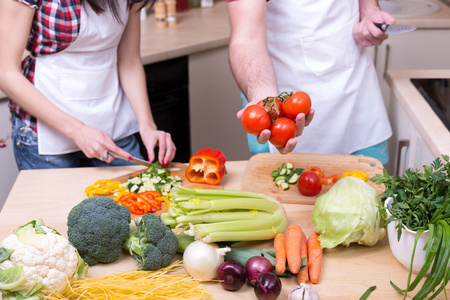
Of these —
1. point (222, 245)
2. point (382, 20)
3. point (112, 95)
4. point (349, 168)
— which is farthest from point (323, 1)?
point (222, 245)

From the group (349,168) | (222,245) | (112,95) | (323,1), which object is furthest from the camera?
(112,95)

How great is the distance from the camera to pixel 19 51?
5.48 ft

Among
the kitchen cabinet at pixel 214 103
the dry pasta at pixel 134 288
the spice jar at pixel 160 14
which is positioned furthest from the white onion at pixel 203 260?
the spice jar at pixel 160 14

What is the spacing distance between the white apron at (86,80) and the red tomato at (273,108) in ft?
2.36

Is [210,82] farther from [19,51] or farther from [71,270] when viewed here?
[71,270]

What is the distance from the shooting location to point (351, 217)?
4.14ft

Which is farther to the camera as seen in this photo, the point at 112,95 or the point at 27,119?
the point at 112,95

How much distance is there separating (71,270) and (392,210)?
2.26 feet

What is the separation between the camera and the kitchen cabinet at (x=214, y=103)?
9.87 ft

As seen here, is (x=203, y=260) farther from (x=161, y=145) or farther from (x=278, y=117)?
(x=161, y=145)

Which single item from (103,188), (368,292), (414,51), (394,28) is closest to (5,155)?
(103,188)

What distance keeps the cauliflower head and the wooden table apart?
0.45 feet

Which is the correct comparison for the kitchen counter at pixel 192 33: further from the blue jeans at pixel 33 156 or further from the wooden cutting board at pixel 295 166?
the wooden cutting board at pixel 295 166

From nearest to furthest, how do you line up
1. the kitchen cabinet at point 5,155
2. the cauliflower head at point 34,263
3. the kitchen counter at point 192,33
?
the cauliflower head at point 34,263, the kitchen cabinet at point 5,155, the kitchen counter at point 192,33
